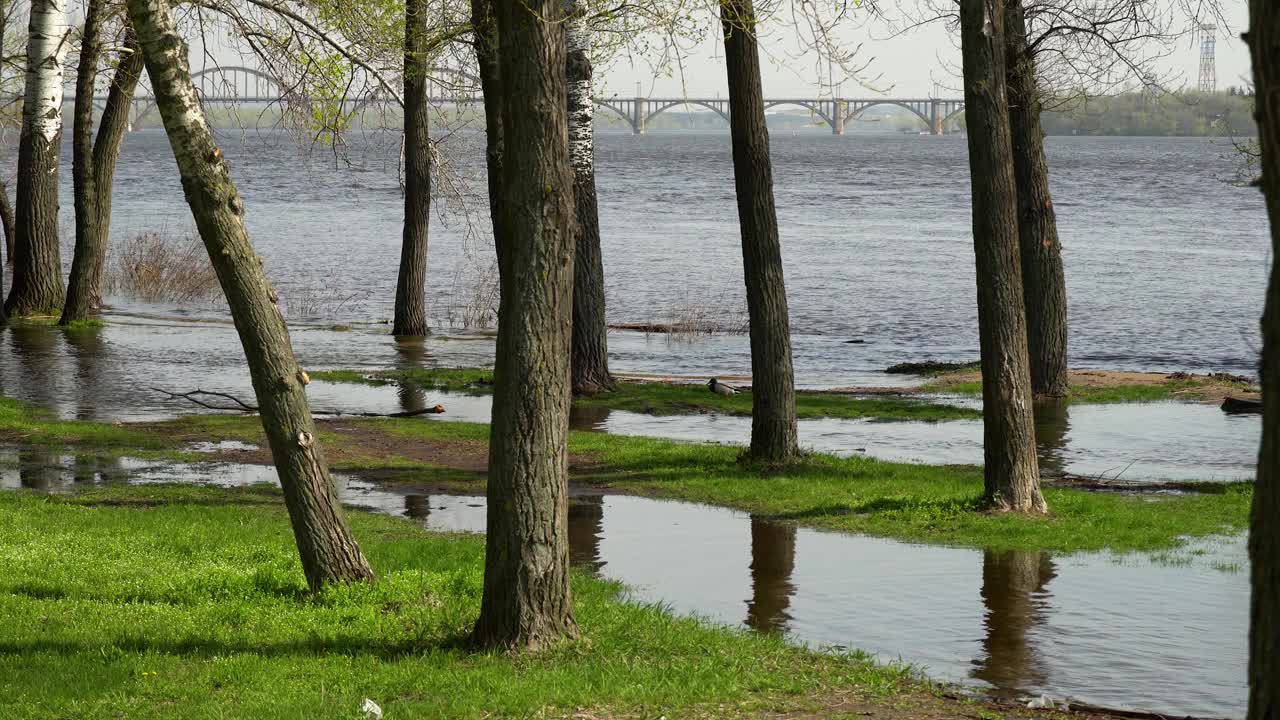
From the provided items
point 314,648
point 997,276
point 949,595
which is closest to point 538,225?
point 314,648

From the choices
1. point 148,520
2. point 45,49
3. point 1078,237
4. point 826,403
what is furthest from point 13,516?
point 1078,237

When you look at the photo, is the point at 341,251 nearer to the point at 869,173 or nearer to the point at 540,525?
the point at 540,525

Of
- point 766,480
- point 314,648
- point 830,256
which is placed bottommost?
point 766,480

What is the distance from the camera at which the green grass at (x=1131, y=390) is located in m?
20.9

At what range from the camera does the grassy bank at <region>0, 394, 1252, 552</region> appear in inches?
459

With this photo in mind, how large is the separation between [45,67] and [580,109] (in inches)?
395

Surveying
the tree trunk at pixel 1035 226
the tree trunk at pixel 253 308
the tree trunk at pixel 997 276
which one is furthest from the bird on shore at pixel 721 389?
the tree trunk at pixel 253 308

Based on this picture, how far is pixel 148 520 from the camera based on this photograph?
10469 mm

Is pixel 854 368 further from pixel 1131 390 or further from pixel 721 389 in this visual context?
pixel 721 389

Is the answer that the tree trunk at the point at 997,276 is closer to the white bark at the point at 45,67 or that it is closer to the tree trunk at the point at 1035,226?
the tree trunk at the point at 1035,226

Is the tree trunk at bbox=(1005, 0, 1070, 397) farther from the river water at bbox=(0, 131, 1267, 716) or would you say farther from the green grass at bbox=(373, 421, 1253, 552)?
the green grass at bbox=(373, 421, 1253, 552)

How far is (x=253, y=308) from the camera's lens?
7.61m

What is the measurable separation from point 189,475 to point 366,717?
8089 millimetres

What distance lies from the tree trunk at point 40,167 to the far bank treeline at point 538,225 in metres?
0.04
